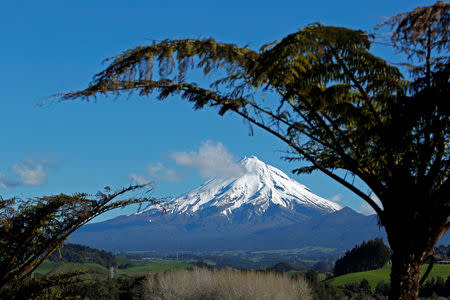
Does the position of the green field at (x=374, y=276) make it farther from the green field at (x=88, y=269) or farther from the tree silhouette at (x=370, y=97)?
the tree silhouette at (x=370, y=97)

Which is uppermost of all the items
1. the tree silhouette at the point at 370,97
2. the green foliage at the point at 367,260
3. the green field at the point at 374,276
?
the tree silhouette at the point at 370,97

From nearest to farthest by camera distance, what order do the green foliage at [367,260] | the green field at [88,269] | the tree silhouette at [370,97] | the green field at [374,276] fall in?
the tree silhouette at [370,97]
the green field at [88,269]
the green field at [374,276]
the green foliage at [367,260]

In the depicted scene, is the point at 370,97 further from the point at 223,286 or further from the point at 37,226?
the point at 223,286

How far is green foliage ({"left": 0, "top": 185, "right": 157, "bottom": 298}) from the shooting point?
20.6 ft

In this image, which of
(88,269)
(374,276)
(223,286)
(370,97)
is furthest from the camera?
(374,276)

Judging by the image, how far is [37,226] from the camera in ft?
21.1

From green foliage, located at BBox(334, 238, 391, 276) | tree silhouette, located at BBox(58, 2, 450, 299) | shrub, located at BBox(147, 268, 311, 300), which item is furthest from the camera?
→ green foliage, located at BBox(334, 238, 391, 276)

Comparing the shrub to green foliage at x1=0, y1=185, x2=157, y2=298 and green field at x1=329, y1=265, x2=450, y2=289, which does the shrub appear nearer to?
green foliage at x1=0, y1=185, x2=157, y2=298

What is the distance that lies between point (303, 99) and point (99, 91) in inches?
89.0

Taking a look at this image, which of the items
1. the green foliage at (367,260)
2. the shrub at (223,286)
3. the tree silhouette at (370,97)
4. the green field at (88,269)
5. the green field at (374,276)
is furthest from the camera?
the green foliage at (367,260)

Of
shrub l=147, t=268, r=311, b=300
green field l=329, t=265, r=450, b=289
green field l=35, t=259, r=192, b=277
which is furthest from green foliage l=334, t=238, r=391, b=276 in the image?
shrub l=147, t=268, r=311, b=300

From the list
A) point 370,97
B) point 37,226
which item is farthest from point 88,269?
point 370,97

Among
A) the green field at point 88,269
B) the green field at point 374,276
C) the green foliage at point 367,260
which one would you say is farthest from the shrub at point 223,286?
the green foliage at point 367,260

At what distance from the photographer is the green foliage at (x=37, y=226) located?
6281 millimetres
